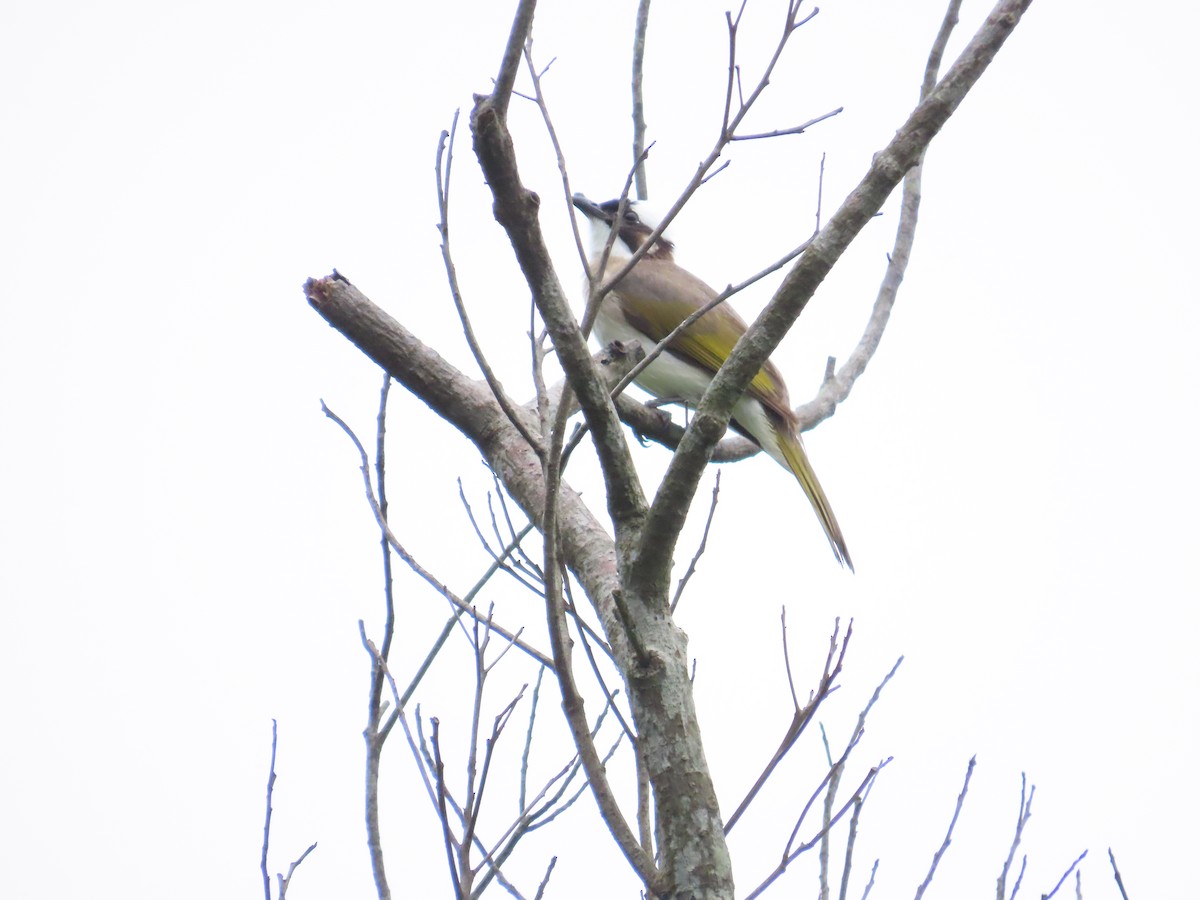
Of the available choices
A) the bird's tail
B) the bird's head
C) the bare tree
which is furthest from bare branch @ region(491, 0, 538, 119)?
the bird's head

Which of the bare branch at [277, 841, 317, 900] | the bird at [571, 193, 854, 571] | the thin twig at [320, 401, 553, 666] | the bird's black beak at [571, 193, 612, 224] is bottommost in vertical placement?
the bare branch at [277, 841, 317, 900]

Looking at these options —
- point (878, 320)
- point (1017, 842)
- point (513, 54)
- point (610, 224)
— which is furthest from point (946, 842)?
point (610, 224)

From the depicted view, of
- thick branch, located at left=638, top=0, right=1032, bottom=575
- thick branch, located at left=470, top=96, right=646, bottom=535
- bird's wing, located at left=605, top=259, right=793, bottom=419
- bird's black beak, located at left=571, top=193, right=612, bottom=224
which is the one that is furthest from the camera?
bird's black beak, located at left=571, top=193, right=612, bottom=224

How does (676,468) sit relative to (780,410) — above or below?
below

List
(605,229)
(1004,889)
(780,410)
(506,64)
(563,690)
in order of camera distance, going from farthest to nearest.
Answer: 1. (605,229)
2. (780,410)
3. (1004,889)
4. (563,690)
5. (506,64)

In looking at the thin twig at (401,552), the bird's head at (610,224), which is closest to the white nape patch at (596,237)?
the bird's head at (610,224)

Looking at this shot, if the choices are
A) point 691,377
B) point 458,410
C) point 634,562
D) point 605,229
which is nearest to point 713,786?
point 634,562

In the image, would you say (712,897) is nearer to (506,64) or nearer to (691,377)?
(506,64)

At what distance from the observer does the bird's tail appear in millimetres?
5797

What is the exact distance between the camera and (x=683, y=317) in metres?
6.60

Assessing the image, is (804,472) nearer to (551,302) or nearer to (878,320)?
(878,320)

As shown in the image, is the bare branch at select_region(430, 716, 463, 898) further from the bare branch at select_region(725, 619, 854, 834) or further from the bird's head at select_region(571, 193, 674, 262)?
the bird's head at select_region(571, 193, 674, 262)

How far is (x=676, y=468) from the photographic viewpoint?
230cm

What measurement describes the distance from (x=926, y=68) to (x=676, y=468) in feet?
8.76
